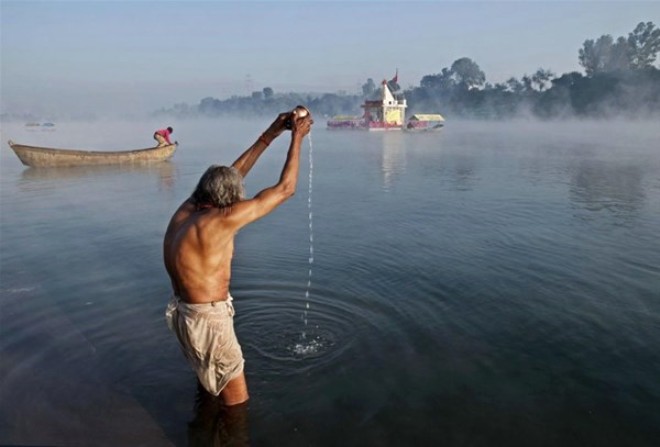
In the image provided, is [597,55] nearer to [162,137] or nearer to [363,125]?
[363,125]

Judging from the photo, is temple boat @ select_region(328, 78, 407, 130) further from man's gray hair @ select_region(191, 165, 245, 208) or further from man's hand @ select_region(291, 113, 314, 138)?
man's gray hair @ select_region(191, 165, 245, 208)

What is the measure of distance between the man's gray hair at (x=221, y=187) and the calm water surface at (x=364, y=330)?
2085 millimetres

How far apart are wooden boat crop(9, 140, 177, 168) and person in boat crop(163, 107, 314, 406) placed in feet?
69.1

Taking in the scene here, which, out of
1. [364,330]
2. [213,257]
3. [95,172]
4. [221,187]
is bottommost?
[364,330]

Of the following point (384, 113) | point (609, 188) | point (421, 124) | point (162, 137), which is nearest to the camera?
point (609, 188)

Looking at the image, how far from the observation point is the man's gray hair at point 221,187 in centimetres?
363

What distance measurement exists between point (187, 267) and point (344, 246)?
6.55 metres

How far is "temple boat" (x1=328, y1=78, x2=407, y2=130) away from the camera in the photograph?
205 feet

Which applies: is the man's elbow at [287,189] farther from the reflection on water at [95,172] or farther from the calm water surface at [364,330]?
the reflection on water at [95,172]

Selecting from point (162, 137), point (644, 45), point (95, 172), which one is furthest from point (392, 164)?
point (644, 45)

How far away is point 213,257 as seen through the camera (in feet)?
12.2

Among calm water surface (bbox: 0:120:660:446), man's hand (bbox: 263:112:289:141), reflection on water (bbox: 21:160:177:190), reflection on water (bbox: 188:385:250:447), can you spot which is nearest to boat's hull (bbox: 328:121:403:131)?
reflection on water (bbox: 21:160:177:190)

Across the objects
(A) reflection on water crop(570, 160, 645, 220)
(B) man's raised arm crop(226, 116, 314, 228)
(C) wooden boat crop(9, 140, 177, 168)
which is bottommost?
(A) reflection on water crop(570, 160, 645, 220)

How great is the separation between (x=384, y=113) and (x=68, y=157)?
47263 millimetres
